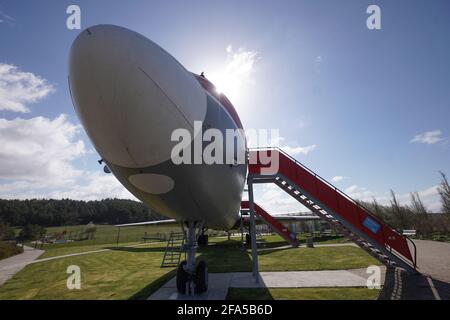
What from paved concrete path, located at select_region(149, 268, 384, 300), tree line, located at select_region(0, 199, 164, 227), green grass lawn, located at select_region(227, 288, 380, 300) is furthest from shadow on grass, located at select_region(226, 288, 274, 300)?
tree line, located at select_region(0, 199, 164, 227)

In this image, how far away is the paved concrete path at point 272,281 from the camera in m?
7.74

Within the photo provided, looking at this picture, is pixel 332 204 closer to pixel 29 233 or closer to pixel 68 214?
pixel 29 233

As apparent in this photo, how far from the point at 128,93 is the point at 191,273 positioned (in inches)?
228

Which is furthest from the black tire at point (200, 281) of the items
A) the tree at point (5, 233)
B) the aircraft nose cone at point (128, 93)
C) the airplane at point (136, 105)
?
the tree at point (5, 233)

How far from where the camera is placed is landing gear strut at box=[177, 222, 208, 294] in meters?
7.45

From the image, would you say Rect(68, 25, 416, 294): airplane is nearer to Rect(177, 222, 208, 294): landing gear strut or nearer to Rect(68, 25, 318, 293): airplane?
Rect(68, 25, 318, 293): airplane

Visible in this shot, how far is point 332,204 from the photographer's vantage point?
9.47 meters

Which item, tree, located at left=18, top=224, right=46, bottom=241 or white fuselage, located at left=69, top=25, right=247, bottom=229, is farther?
tree, located at left=18, top=224, right=46, bottom=241

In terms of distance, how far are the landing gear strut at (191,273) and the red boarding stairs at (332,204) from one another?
153 inches

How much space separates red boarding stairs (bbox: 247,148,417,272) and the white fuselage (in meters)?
5.79

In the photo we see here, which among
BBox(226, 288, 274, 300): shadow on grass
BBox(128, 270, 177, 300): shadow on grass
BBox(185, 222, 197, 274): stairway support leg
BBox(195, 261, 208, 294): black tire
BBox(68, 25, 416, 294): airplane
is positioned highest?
BBox(68, 25, 416, 294): airplane

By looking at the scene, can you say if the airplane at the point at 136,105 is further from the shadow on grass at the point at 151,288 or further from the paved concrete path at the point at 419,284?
the paved concrete path at the point at 419,284
